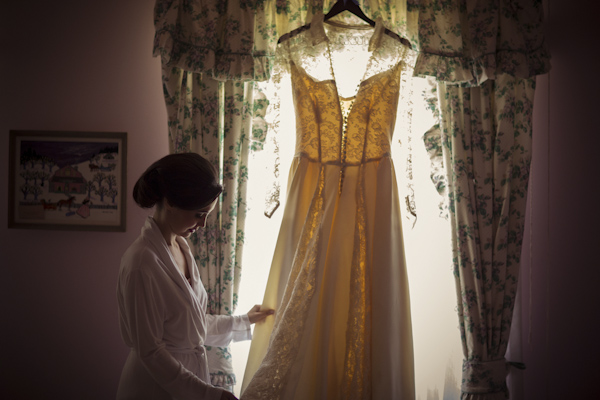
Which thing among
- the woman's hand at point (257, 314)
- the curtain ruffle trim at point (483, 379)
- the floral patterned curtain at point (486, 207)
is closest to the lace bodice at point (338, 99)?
the floral patterned curtain at point (486, 207)

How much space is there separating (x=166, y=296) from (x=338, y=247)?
619mm

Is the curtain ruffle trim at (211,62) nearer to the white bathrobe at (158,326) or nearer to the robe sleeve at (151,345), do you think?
the white bathrobe at (158,326)

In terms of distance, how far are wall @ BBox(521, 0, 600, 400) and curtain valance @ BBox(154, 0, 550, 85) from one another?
0.23 meters

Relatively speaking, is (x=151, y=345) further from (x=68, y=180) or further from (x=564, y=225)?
(x=564, y=225)

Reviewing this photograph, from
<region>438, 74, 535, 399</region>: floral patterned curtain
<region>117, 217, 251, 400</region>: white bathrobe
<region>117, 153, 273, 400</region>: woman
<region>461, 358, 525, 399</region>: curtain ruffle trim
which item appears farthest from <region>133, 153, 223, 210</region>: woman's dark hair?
<region>461, 358, 525, 399</region>: curtain ruffle trim

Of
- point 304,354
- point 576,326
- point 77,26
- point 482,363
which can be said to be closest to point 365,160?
point 304,354

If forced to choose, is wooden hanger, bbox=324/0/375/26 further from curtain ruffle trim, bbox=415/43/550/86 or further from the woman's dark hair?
the woman's dark hair

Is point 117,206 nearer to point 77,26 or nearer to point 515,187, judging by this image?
point 77,26

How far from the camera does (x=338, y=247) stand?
170 centimetres

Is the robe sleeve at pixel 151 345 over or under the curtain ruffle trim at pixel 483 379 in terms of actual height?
over

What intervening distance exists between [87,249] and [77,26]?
1.04 metres

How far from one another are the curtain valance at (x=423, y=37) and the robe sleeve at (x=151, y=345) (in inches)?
35.2

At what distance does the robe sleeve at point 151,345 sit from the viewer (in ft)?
4.30

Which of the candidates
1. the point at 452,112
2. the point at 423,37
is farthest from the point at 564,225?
the point at 423,37
